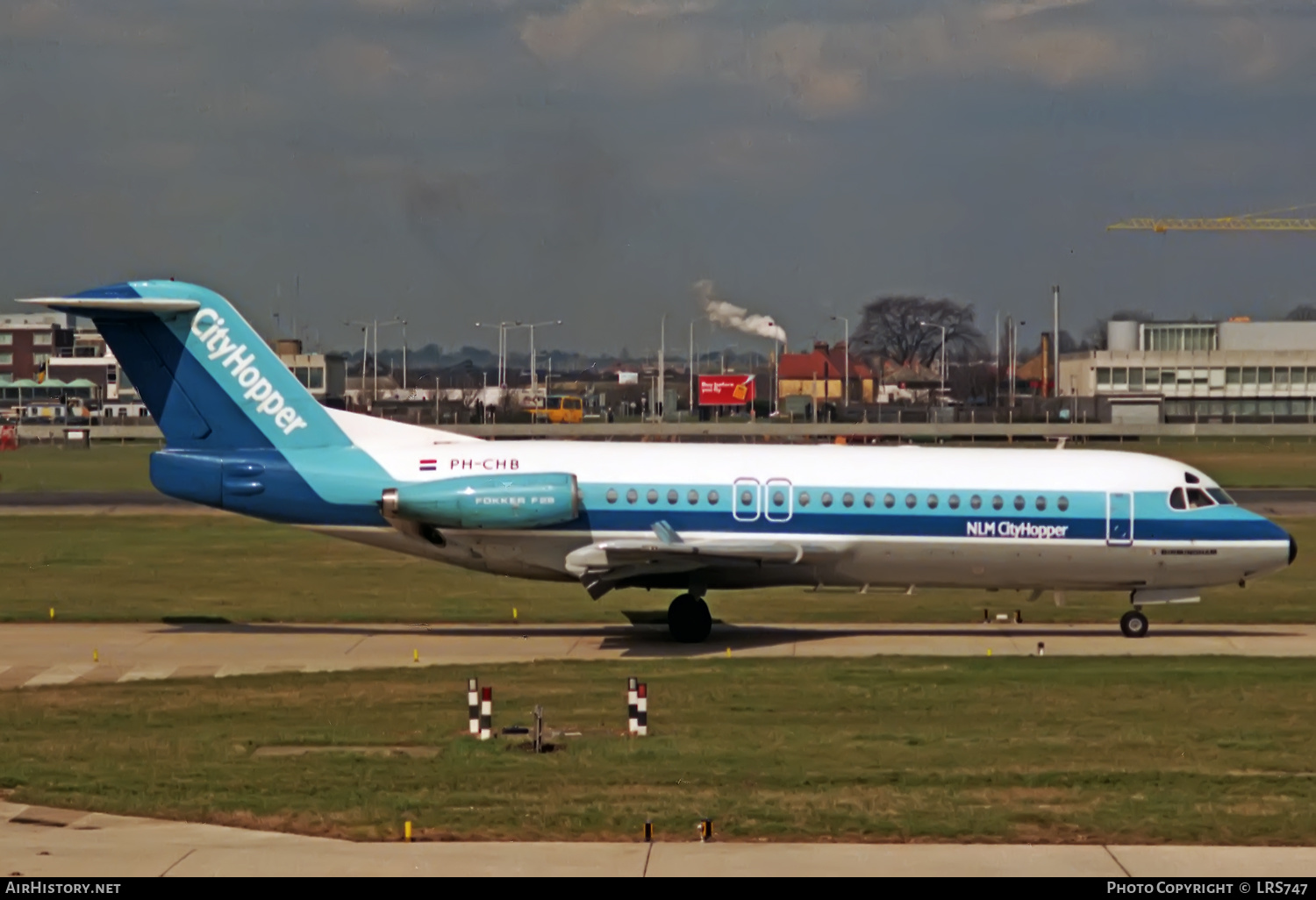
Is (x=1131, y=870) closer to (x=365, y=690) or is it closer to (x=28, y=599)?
(x=365, y=690)

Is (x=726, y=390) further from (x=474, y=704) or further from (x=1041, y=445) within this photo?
(x=474, y=704)

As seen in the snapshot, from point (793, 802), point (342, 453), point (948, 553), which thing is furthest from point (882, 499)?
point (793, 802)

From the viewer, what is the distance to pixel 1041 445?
97938mm

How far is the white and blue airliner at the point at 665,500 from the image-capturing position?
2898 cm

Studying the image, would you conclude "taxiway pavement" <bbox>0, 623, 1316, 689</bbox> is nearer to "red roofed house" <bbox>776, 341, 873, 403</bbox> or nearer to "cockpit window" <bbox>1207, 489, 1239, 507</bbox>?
"cockpit window" <bbox>1207, 489, 1239, 507</bbox>

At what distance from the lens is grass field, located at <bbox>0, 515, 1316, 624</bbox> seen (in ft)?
108

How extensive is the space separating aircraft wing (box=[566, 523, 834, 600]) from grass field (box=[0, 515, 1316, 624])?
395cm

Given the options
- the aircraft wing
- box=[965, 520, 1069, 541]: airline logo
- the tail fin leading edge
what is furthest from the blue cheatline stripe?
the tail fin leading edge

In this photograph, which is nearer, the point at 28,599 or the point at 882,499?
the point at 882,499

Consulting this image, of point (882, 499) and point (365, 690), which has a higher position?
point (882, 499)
